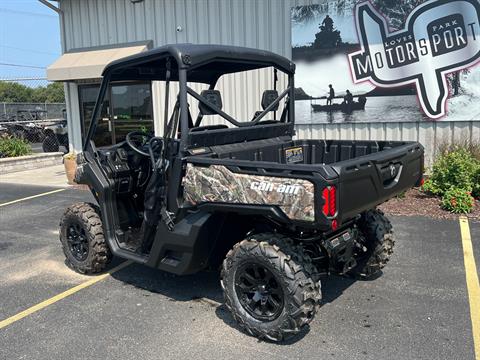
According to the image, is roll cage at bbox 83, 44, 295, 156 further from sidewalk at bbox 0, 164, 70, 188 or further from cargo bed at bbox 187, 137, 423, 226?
sidewalk at bbox 0, 164, 70, 188

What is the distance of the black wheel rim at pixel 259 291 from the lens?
3.36 metres

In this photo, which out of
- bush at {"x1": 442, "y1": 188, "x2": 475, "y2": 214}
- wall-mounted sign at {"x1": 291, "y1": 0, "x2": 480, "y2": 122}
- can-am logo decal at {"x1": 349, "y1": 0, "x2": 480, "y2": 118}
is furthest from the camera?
wall-mounted sign at {"x1": 291, "y1": 0, "x2": 480, "y2": 122}

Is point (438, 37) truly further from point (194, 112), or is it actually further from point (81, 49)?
point (81, 49)

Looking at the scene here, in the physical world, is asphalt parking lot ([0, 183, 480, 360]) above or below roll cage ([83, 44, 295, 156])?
below

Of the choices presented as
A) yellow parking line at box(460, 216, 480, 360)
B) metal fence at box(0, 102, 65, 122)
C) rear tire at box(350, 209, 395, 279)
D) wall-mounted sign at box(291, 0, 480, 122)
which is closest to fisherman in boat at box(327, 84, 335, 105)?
wall-mounted sign at box(291, 0, 480, 122)

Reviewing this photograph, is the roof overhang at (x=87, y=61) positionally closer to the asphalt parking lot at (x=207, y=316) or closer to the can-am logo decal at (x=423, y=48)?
the can-am logo decal at (x=423, y=48)

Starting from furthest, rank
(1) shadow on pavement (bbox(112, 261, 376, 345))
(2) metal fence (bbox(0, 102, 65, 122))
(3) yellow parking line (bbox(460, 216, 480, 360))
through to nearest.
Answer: (2) metal fence (bbox(0, 102, 65, 122)) < (1) shadow on pavement (bbox(112, 261, 376, 345)) < (3) yellow parking line (bbox(460, 216, 480, 360))

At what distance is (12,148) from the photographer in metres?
13.3

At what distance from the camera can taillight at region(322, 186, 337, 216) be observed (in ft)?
9.52

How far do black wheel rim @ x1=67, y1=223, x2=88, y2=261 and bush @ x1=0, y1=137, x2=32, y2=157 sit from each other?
9.60 m

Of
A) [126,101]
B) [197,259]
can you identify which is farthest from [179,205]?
[126,101]

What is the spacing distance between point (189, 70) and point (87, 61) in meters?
8.30

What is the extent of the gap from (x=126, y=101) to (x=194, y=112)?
3.80 m

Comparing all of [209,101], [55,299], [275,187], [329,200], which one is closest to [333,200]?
[329,200]
